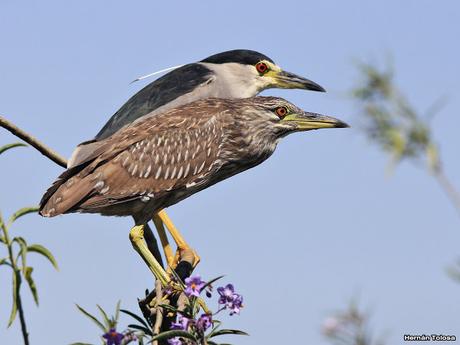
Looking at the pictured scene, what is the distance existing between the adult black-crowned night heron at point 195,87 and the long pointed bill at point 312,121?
1467 mm

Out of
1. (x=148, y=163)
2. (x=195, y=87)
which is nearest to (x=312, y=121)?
(x=148, y=163)

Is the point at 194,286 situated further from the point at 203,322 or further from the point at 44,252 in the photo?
the point at 44,252

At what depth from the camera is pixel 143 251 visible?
6488 millimetres

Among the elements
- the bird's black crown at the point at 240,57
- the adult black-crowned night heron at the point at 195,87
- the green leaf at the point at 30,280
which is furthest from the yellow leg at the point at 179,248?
the green leaf at the point at 30,280

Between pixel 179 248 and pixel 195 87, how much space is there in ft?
7.15

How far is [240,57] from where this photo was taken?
996 centimetres

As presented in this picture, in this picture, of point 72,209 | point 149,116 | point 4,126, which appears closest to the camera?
point 4,126

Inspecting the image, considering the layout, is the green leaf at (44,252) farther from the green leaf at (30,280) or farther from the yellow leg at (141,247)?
the yellow leg at (141,247)

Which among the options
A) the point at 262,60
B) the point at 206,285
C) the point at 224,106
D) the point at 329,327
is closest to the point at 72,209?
the point at 224,106

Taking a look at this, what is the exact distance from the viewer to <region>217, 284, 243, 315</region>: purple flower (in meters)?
3.71

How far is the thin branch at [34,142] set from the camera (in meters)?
5.74

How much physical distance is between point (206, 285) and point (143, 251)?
9.64 feet

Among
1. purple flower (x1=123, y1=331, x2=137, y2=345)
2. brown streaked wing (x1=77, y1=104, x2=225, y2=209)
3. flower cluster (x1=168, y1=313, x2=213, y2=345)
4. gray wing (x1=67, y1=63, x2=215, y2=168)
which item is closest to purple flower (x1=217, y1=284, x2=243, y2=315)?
flower cluster (x1=168, y1=313, x2=213, y2=345)

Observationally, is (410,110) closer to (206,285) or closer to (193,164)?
(206,285)
